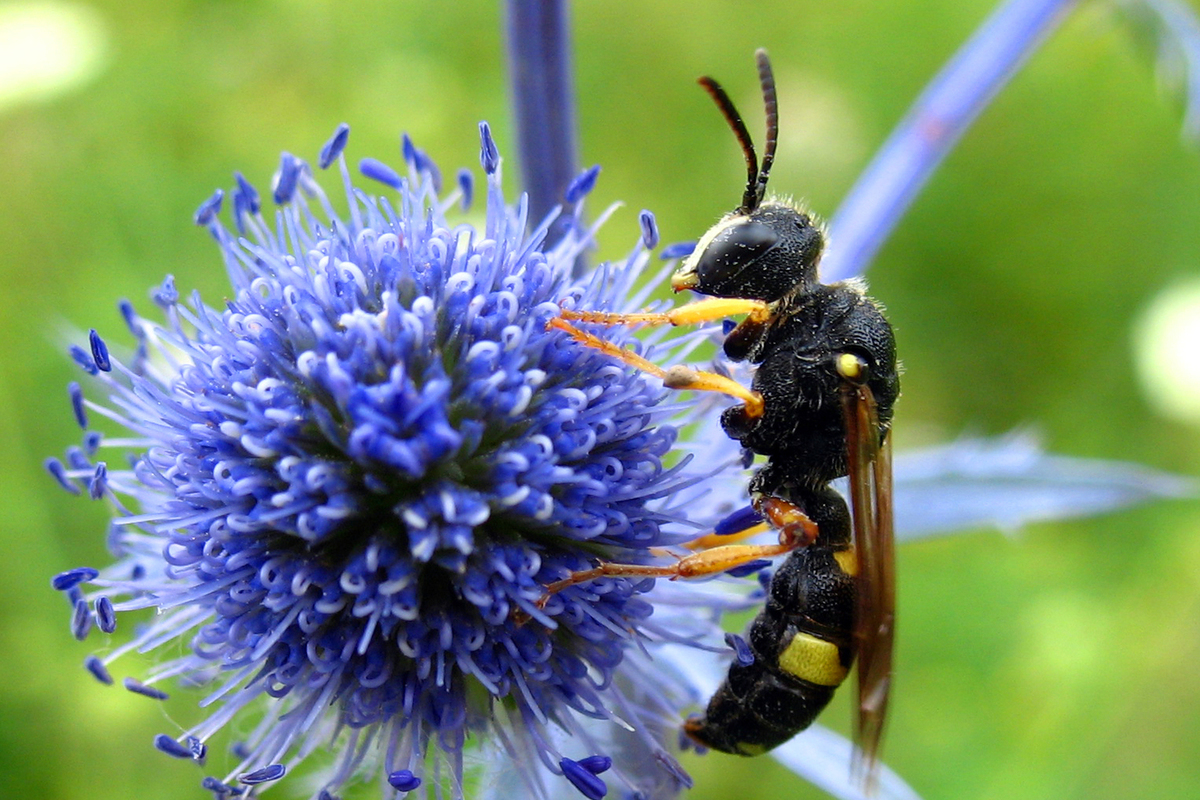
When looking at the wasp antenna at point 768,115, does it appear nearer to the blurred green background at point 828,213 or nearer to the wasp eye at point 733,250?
the wasp eye at point 733,250

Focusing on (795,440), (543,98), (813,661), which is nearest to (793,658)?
(813,661)

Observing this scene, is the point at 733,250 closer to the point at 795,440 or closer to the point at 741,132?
the point at 741,132

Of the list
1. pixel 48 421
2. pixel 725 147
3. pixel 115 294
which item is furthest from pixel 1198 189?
pixel 48 421

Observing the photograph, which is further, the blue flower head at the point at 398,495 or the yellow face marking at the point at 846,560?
the yellow face marking at the point at 846,560

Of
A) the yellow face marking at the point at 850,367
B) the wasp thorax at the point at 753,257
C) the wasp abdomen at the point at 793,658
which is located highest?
the wasp thorax at the point at 753,257

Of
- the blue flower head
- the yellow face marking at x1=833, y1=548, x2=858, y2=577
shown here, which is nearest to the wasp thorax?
the blue flower head

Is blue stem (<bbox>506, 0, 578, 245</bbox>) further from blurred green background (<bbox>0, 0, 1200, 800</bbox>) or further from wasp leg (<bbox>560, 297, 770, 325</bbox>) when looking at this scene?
blurred green background (<bbox>0, 0, 1200, 800</bbox>)

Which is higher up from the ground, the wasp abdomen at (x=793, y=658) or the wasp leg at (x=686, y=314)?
the wasp leg at (x=686, y=314)

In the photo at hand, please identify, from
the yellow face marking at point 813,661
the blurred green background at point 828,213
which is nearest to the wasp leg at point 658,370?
the yellow face marking at point 813,661
